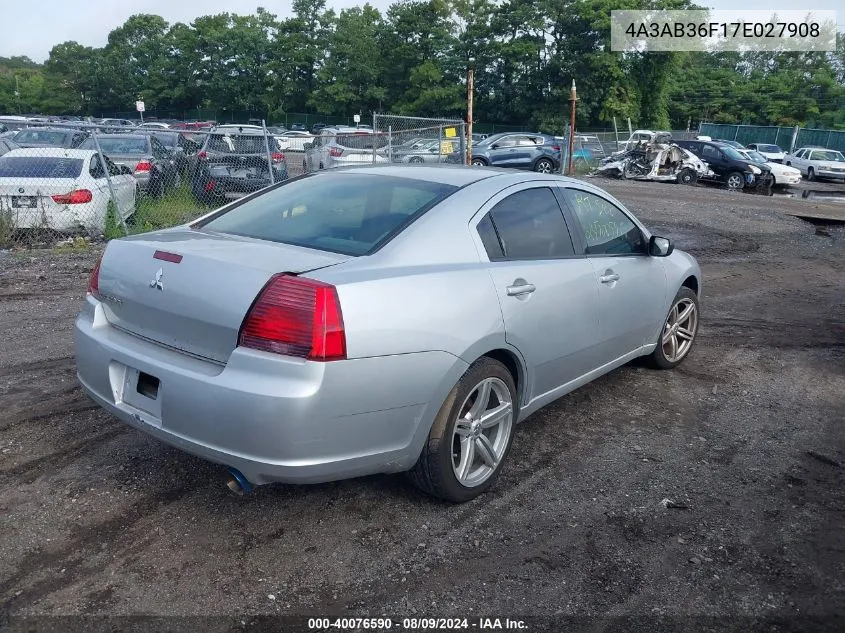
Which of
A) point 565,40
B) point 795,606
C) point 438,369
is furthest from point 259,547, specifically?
point 565,40

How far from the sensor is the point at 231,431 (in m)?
2.96

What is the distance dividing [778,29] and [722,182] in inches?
1305

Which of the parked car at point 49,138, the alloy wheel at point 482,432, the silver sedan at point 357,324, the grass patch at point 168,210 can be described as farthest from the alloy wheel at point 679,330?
the parked car at point 49,138

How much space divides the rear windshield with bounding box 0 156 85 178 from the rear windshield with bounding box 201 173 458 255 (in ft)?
24.8

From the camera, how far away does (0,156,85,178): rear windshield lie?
10492 mm

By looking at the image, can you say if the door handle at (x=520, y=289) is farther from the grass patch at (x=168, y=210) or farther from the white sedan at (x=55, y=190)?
the grass patch at (x=168, y=210)

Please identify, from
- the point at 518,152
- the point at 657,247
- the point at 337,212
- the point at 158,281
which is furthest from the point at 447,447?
the point at 518,152

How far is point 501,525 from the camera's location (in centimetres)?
349

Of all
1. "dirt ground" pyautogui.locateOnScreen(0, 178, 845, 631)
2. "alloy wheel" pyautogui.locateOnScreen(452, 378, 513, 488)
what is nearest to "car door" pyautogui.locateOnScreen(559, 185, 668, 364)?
"dirt ground" pyautogui.locateOnScreen(0, 178, 845, 631)

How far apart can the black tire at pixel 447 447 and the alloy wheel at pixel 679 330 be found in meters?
2.50

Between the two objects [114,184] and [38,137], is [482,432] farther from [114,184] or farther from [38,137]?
[38,137]

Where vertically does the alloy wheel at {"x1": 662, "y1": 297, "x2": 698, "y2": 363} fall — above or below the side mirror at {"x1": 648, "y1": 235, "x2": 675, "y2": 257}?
below

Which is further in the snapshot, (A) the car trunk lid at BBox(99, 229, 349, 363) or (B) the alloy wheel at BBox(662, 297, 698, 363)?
(B) the alloy wheel at BBox(662, 297, 698, 363)

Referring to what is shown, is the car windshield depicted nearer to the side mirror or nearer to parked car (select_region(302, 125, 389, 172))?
parked car (select_region(302, 125, 389, 172))
